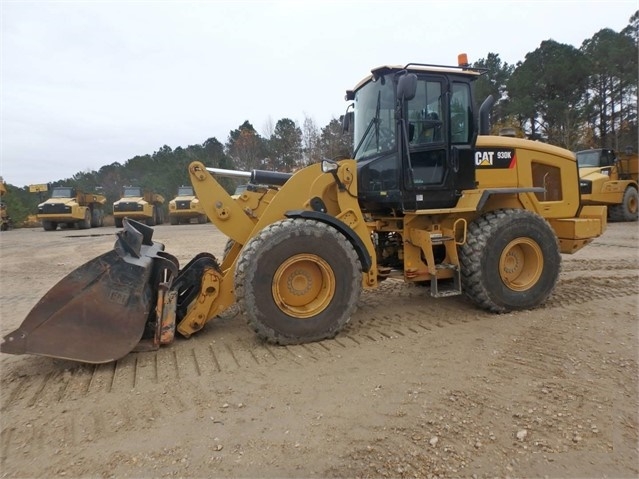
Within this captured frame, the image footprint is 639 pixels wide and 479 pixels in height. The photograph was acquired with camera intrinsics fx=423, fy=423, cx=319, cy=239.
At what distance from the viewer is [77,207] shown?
23.3 m

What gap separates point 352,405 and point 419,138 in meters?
2.89

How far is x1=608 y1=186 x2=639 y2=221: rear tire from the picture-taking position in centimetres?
1487

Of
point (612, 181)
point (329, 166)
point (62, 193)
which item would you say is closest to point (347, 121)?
point (329, 166)

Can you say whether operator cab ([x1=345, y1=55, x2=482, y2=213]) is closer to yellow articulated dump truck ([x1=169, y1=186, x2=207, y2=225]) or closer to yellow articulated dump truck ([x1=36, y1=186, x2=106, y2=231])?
yellow articulated dump truck ([x1=169, y1=186, x2=207, y2=225])

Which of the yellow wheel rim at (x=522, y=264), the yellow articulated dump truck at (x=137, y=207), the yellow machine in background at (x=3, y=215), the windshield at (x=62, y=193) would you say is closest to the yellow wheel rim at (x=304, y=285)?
the yellow wheel rim at (x=522, y=264)

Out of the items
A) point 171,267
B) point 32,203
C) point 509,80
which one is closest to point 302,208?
point 171,267

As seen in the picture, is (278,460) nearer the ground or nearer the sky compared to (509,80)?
nearer the ground

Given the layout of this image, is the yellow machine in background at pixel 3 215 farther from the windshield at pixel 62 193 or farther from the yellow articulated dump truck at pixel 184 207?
the yellow articulated dump truck at pixel 184 207

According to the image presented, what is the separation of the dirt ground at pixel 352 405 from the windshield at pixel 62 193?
2378 cm

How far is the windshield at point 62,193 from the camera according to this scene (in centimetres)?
2397

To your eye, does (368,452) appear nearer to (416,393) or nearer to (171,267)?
(416,393)

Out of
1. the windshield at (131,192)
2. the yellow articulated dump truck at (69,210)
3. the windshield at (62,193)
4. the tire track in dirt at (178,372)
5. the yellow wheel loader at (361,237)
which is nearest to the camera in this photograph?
the tire track in dirt at (178,372)

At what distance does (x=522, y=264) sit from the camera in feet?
15.8

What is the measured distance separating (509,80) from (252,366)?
31696mm
